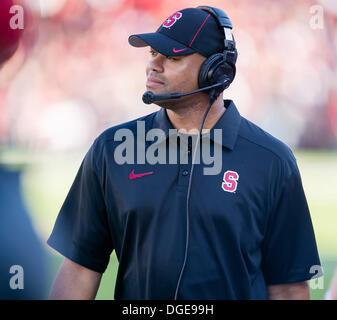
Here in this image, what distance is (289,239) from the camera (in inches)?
51.8

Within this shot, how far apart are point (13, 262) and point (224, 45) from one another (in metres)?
1.71

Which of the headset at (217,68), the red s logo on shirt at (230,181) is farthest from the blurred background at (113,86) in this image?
the red s logo on shirt at (230,181)

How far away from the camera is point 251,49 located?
10.4 feet

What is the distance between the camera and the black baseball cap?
1303mm

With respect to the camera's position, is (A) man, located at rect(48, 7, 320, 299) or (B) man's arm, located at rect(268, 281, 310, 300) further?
(B) man's arm, located at rect(268, 281, 310, 300)

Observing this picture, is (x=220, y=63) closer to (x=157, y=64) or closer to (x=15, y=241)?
(x=157, y=64)

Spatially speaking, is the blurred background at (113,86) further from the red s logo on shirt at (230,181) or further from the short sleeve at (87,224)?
the red s logo on shirt at (230,181)

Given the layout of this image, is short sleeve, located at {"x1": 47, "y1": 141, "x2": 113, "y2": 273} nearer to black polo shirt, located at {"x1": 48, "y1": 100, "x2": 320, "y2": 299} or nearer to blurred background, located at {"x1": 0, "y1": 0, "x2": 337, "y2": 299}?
black polo shirt, located at {"x1": 48, "y1": 100, "x2": 320, "y2": 299}

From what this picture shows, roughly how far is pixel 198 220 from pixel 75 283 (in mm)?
383

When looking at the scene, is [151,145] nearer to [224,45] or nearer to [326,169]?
[224,45]

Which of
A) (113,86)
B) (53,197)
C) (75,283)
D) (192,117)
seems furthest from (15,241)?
(192,117)

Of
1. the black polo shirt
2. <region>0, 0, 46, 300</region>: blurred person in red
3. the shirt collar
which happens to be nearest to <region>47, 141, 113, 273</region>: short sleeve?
the black polo shirt

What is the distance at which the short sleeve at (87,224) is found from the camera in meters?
1.32
